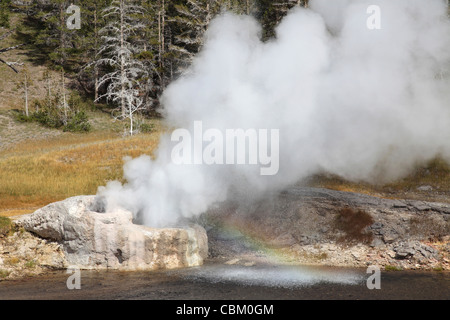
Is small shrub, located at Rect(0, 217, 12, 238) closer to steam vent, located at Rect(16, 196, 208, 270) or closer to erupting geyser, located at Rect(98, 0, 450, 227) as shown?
steam vent, located at Rect(16, 196, 208, 270)

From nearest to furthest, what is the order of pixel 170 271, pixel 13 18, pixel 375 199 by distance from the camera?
pixel 170 271 → pixel 375 199 → pixel 13 18

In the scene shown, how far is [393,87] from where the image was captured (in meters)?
16.6

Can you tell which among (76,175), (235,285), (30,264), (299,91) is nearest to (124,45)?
(76,175)

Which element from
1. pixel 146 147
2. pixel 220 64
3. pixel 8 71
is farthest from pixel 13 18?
pixel 220 64

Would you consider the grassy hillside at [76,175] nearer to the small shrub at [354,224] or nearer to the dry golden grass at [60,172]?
the dry golden grass at [60,172]

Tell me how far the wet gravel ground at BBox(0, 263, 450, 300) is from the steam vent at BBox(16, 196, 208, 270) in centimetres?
50

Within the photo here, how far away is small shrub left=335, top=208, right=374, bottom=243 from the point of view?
40.5 feet

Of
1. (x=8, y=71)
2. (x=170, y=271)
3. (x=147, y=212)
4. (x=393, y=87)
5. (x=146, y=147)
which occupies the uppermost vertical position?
(x=8, y=71)

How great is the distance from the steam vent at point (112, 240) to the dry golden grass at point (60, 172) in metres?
4.80

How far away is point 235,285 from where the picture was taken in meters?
9.18

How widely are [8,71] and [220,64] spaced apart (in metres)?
48.6

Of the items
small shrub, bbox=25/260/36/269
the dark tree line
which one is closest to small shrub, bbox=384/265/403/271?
small shrub, bbox=25/260/36/269

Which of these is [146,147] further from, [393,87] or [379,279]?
[379,279]

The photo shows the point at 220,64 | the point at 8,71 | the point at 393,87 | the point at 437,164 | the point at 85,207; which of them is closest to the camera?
the point at 85,207
